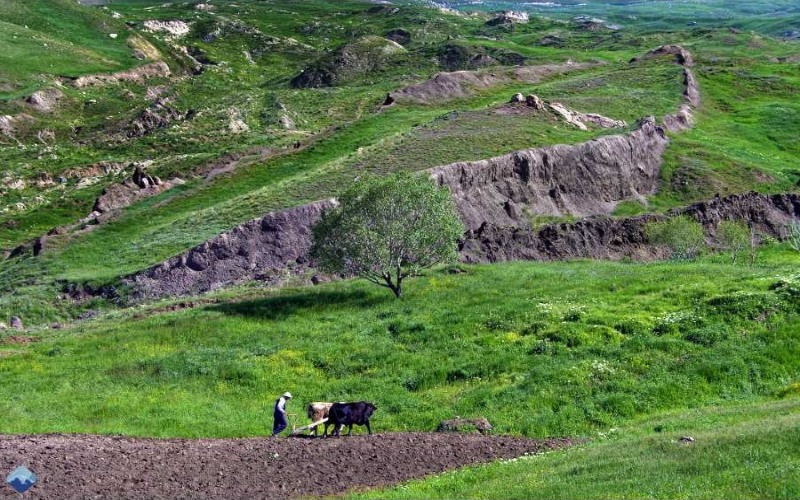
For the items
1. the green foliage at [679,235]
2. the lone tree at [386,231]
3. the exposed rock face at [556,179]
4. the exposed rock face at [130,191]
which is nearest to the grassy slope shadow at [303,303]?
the lone tree at [386,231]

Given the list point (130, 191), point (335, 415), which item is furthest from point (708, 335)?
point (130, 191)

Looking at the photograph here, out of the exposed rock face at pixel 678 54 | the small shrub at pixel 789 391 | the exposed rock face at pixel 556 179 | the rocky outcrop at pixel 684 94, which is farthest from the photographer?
the exposed rock face at pixel 678 54

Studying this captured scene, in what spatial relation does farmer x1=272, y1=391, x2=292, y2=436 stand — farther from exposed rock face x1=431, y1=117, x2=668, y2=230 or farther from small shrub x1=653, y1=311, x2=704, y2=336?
exposed rock face x1=431, y1=117, x2=668, y2=230

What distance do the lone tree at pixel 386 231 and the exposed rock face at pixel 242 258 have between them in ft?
33.1

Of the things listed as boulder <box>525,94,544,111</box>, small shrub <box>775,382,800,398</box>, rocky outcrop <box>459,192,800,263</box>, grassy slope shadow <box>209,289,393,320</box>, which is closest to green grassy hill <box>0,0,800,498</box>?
small shrub <box>775,382,800,398</box>

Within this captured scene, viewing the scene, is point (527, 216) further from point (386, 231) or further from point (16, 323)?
point (16, 323)

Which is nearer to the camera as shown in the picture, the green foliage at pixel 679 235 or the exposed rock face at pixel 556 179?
the green foliage at pixel 679 235

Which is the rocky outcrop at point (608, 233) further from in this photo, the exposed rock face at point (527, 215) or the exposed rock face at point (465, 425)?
the exposed rock face at point (465, 425)

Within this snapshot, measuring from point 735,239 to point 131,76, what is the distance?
121 m

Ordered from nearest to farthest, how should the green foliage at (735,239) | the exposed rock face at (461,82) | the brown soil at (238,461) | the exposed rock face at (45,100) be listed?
the brown soil at (238,461) < the green foliage at (735,239) < the exposed rock face at (461,82) < the exposed rock face at (45,100)

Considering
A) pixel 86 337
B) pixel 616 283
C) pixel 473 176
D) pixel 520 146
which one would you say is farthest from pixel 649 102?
pixel 86 337

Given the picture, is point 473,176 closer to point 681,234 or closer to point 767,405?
point 681,234

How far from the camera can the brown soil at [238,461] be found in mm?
20562

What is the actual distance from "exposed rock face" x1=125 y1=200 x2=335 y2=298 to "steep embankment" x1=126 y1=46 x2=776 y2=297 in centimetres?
7
